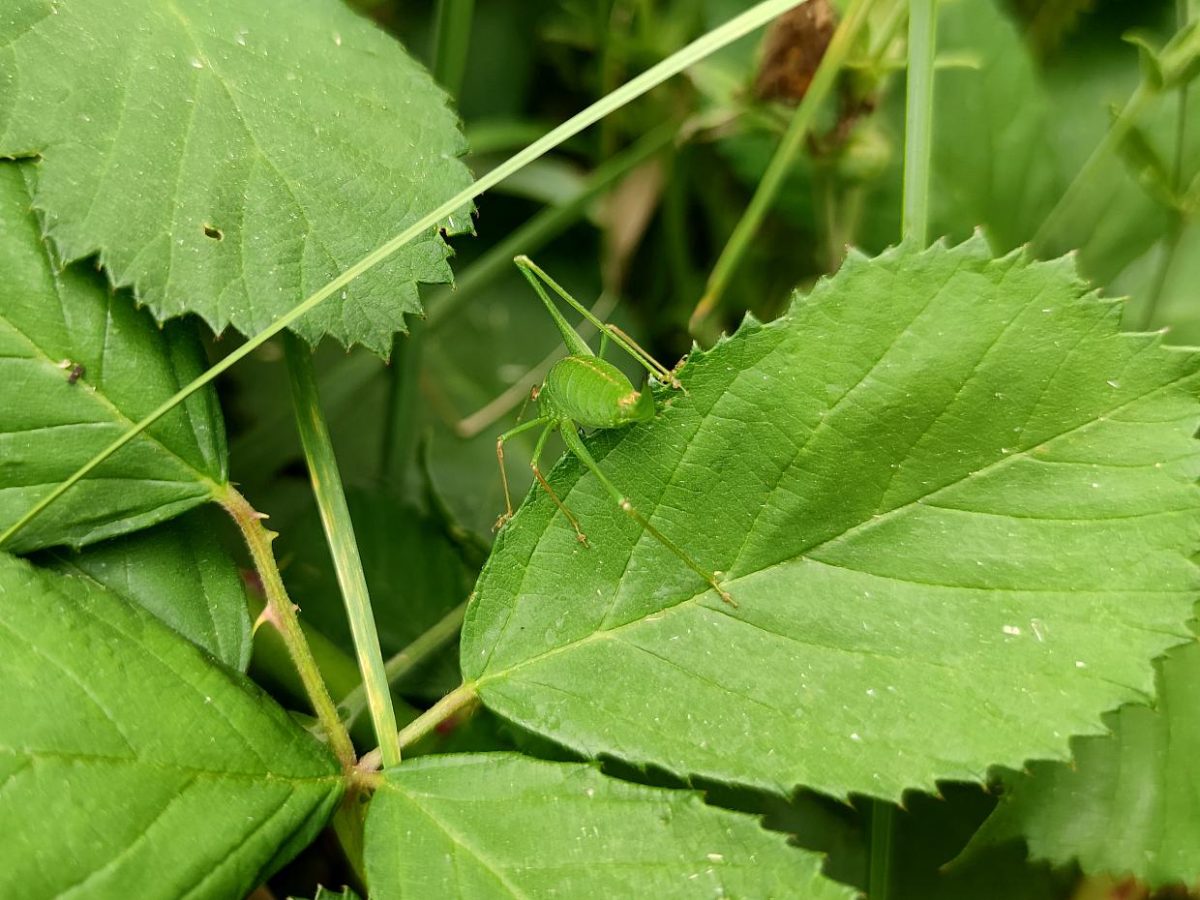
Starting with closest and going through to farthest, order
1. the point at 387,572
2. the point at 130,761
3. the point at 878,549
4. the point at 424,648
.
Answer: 1. the point at 130,761
2. the point at 878,549
3. the point at 424,648
4. the point at 387,572

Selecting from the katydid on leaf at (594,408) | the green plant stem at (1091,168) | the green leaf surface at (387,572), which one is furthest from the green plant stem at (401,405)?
the green plant stem at (1091,168)

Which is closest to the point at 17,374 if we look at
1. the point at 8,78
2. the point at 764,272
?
the point at 8,78

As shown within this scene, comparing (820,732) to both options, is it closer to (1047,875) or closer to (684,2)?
(1047,875)

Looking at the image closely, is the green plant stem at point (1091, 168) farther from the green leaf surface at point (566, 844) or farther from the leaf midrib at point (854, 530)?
the green leaf surface at point (566, 844)

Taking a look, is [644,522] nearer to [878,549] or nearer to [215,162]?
[878,549]

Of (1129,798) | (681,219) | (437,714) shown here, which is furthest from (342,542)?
(681,219)

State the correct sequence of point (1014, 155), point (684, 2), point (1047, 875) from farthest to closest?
1. point (684, 2)
2. point (1014, 155)
3. point (1047, 875)
